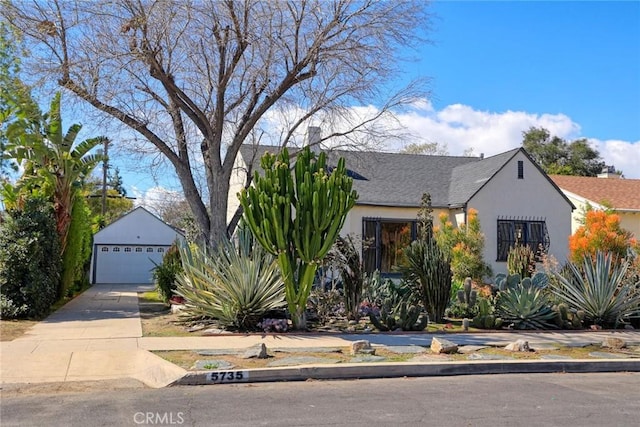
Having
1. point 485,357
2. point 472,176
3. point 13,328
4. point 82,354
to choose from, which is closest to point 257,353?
point 82,354

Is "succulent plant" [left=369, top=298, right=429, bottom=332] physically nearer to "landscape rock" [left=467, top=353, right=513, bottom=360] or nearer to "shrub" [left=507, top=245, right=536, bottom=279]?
"landscape rock" [left=467, top=353, right=513, bottom=360]

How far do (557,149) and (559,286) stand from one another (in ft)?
114

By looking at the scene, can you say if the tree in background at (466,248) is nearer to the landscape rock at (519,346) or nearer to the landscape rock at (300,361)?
the landscape rock at (519,346)

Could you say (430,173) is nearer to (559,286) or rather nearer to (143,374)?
(559,286)

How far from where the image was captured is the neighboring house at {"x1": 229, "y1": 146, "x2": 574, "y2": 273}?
A: 20.4 metres

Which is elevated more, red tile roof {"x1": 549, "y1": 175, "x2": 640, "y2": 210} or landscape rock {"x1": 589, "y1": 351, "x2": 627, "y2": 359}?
red tile roof {"x1": 549, "y1": 175, "x2": 640, "y2": 210}

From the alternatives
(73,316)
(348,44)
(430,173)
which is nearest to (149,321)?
(73,316)

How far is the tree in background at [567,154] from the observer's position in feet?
151

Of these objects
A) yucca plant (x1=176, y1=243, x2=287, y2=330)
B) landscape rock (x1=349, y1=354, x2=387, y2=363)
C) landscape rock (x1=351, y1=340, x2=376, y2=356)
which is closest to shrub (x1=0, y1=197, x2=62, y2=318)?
yucca plant (x1=176, y1=243, x2=287, y2=330)

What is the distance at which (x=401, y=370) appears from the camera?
864 cm

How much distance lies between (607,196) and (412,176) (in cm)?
1049

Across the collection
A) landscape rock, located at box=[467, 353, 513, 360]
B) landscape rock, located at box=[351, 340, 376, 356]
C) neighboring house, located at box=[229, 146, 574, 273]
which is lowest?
landscape rock, located at box=[467, 353, 513, 360]
